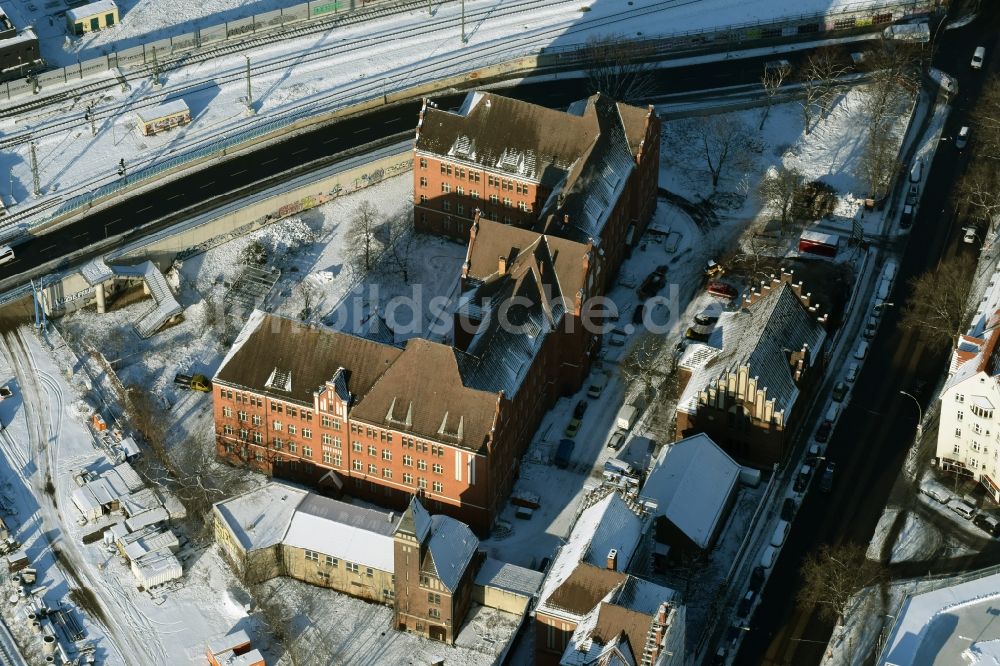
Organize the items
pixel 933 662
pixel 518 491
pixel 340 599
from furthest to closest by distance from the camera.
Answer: pixel 518 491 → pixel 340 599 → pixel 933 662

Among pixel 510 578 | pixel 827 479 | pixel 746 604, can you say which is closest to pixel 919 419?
pixel 827 479

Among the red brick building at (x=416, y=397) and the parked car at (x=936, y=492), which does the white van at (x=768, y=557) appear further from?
the red brick building at (x=416, y=397)

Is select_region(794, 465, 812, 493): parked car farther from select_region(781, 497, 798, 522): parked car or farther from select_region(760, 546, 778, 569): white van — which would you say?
select_region(760, 546, 778, 569): white van

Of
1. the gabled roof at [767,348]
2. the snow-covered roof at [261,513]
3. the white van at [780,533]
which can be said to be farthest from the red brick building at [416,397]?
the white van at [780,533]

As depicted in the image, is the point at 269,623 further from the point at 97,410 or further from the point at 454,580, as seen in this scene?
the point at 97,410

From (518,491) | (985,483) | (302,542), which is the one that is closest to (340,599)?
(302,542)

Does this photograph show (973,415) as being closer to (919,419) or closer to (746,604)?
(919,419)

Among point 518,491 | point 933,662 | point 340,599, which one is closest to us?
point 933,662

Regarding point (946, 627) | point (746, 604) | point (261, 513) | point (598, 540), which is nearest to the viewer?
point (598, 540)
